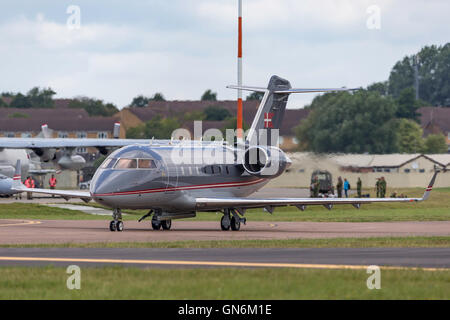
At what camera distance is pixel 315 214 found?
5103 centimetres

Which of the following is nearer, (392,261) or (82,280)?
(82,280)

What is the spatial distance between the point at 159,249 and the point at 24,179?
55.1 metres

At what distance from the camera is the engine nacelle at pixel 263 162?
3928 cm

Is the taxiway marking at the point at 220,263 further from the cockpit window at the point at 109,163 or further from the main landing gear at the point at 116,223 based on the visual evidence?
the cockpit window at the point at 109,163

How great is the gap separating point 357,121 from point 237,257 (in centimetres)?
8268

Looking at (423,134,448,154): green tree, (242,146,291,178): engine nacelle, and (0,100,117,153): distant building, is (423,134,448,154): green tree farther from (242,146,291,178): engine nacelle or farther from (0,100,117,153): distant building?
(242,146,291,178): engine nacelle

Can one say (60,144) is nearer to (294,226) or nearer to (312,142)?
(312,142)

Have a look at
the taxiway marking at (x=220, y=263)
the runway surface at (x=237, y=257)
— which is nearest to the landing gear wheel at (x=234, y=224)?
the runway surface at (x=237, y=257)

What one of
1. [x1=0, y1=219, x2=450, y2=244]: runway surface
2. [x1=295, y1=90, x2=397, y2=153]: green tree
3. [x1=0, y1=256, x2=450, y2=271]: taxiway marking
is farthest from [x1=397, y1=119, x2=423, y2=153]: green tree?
[x1=0, y1=256, x2=450, y2=271]: taxiway marking

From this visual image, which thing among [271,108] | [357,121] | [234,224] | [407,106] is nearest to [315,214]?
[271,108]

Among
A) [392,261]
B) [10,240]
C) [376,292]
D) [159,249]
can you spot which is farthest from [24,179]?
[376,292]

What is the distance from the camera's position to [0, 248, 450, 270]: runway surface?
19.9 metres

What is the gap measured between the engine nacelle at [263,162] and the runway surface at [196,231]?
7.22 ft

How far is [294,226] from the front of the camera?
1527 inches
